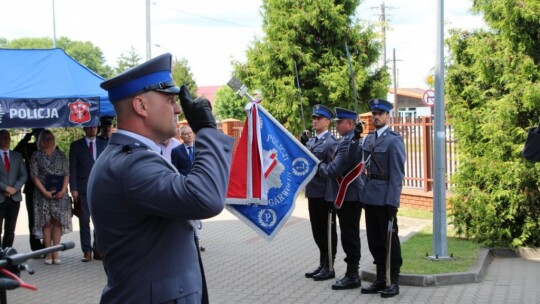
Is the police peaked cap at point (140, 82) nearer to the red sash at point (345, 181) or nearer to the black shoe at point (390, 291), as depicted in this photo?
the black shoe at point (390, 291)

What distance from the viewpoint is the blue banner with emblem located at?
373 inches

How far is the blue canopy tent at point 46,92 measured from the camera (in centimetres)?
957

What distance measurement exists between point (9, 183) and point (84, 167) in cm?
105

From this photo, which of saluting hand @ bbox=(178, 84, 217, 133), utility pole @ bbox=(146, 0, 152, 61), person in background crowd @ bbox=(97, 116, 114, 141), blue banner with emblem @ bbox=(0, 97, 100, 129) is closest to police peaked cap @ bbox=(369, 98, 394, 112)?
blue banner with emblem @ bbox=(0, 97, 100, 129)

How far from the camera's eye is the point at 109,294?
2814 millimetres

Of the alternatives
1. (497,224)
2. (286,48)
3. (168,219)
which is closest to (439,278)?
(497,224)

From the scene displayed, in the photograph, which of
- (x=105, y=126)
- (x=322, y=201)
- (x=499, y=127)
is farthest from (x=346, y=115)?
(x=105, y=126)

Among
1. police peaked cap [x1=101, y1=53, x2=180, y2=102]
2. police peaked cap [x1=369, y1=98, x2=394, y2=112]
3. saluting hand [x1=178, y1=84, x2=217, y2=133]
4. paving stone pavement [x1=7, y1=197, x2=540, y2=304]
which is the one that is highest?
police peaked cap [x1=369, y1=98, x2=394, y2=112]

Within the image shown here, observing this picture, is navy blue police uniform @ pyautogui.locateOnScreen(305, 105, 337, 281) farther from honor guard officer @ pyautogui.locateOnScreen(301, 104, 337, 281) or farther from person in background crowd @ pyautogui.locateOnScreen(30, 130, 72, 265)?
person in background crowd @ pyautogui.locateOnScreen(30, 130, 72, 265)

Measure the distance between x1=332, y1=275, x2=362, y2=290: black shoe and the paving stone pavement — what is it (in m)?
0.08

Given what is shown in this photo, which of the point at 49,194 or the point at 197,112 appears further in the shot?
the point at 49,194

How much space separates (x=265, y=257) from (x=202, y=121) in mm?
8502

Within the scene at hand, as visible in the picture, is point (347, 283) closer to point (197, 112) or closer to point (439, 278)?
point (439, 278)

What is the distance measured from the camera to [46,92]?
9.95 meters
